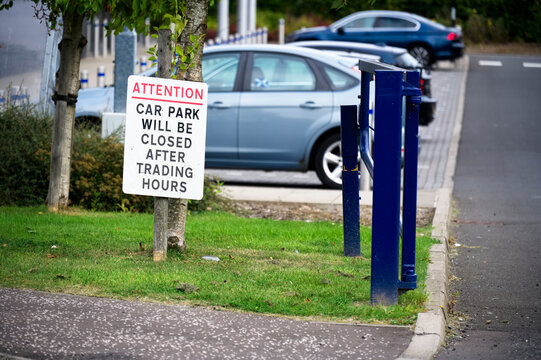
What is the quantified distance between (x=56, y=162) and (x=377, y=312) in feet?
14.3

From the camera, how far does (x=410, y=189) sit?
590 cm

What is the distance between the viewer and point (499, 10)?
49.3ft

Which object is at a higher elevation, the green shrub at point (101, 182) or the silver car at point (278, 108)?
the silver car at point (278, 108)

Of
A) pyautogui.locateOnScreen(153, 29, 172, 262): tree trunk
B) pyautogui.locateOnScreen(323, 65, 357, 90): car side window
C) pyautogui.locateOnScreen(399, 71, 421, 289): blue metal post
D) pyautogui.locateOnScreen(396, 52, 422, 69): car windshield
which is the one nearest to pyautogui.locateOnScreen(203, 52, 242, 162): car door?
pyautogui.locateOnScreen(323, 65, 357, 90): car side window

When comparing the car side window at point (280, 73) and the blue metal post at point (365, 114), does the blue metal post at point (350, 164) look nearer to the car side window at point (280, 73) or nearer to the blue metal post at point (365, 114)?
the blue metal post at point (365, 114)

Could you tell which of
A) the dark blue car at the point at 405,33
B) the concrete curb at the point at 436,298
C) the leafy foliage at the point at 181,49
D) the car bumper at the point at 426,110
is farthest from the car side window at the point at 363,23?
the leafy foliage at the point at 181,49

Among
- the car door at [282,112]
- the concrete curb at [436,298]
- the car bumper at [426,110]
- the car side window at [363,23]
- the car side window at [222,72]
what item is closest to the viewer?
the concrete curb at [436,298]

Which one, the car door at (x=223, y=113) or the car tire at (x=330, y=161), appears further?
the car door at (x=223, y=113)

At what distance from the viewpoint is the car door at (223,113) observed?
471 inches

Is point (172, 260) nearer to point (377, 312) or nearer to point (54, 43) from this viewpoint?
point (377, 312)

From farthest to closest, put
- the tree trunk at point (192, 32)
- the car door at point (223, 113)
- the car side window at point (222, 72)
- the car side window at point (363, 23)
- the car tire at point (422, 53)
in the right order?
the car tire at point (422, 53) < the car side window at point (363, 23) < the car side window at point (222, 72) < the car door at point (223, 113) < the tree trunk at point (192, 32)

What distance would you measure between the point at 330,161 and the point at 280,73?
1380 millimetres

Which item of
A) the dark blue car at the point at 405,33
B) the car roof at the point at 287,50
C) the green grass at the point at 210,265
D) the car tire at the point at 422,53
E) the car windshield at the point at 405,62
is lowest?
the green grass at the point at 210,265

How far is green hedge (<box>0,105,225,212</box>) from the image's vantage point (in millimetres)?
9578
